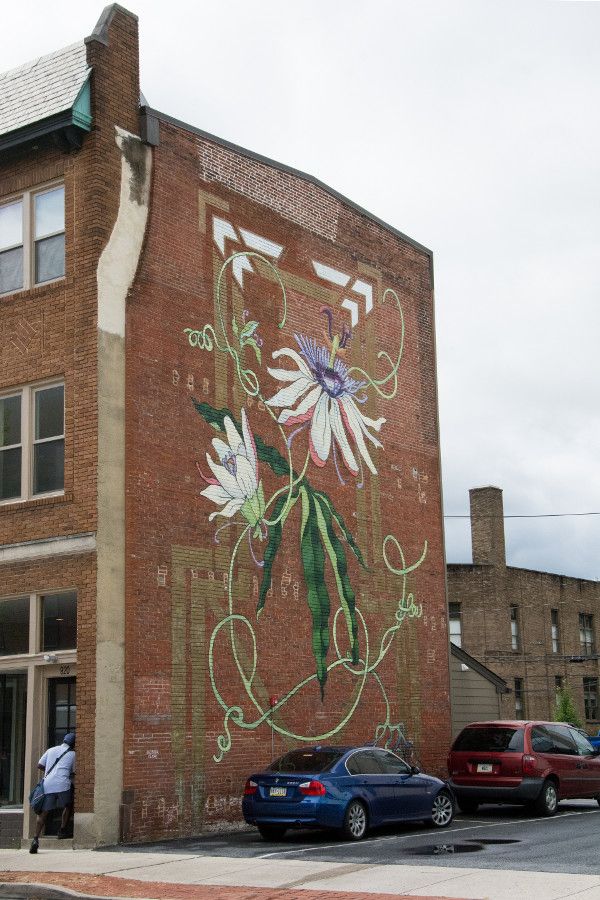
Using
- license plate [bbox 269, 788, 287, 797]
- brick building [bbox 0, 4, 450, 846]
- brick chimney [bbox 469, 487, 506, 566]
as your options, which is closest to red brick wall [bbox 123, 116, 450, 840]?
brick building [bbox 0, 4, 450, 846]

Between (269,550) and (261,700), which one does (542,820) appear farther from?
(269,550)

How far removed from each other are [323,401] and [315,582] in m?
3.56

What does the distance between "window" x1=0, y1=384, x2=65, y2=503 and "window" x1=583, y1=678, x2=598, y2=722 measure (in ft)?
131

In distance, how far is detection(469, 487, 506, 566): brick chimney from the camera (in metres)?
52.1

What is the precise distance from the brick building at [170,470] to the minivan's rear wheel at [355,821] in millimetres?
3034

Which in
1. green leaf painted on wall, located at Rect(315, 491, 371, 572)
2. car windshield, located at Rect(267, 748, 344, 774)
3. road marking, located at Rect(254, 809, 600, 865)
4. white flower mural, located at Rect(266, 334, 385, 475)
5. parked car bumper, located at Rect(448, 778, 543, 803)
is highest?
white flower mural, located at Rect(266, 334, 385, 475)

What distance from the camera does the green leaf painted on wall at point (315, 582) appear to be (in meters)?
22.1

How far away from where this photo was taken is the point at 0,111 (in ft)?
67.3

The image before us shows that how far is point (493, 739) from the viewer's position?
2166 centimetres

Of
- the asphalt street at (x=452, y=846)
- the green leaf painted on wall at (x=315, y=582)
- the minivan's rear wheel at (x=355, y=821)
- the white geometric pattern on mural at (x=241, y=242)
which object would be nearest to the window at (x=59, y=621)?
the asphalt street at (x=452, y=846)

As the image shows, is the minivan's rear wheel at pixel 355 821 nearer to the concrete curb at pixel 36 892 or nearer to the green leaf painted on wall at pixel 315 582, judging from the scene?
the green leaf painted on wall at pixel 315 582

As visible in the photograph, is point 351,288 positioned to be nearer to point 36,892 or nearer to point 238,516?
point 238,516

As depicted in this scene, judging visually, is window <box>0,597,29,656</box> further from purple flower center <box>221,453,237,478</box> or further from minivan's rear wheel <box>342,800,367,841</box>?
minivan's rear wheel <box>342,800,367,841</box>

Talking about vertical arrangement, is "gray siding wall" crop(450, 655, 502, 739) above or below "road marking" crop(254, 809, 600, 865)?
above
